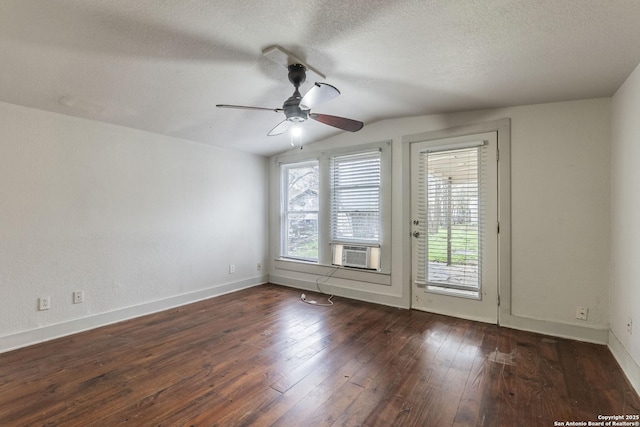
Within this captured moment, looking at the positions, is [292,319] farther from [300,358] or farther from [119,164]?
[119,164]

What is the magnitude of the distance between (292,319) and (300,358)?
0.91 meters

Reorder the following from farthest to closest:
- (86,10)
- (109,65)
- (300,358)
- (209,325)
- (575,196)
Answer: (209,325) → (575,196) → (300,358) → (109,65) → (86,10)

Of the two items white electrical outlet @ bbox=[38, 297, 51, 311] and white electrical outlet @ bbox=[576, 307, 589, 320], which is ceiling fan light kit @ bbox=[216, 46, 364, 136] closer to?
white electrical outlet @ bbox=[38, 297, 51, 311]

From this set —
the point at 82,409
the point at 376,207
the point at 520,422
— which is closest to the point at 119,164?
the point at 82,409

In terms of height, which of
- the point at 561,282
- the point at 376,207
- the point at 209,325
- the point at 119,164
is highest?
the point at 119,164

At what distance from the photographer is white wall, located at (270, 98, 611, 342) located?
269 cm

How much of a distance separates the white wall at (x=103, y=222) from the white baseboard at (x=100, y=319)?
1 cm

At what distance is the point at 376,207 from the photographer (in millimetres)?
3988

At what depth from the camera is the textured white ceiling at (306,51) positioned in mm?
1654

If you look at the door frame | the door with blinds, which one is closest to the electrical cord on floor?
the door with blinds

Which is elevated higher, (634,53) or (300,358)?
(634,53)

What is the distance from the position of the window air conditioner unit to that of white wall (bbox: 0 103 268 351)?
161 cm

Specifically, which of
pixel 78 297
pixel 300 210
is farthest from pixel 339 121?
pixel 78 297

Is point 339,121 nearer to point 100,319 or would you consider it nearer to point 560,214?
point 560,214
